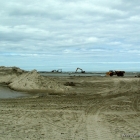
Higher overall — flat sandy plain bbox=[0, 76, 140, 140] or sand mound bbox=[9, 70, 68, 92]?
sand mound bbox=[9, 70, 68, 92]

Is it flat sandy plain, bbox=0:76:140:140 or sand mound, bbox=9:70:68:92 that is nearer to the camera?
flat sandy plain, bbox=0:76:140:140

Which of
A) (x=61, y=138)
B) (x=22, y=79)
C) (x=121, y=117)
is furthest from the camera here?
(x=22, y=79)

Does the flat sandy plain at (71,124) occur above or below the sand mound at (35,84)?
below

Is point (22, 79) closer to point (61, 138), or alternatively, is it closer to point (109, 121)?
point (109, 121)

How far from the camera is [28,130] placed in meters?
6.82

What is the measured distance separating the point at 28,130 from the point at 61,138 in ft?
4.04

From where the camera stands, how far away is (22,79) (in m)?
20.9

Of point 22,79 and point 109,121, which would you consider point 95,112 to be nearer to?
point 109,121

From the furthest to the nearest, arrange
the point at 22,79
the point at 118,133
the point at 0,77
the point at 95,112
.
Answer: the point at 0,77, the point at 22,79, the point at 95,112, the point at 118,133

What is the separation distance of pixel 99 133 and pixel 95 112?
10.9 ft

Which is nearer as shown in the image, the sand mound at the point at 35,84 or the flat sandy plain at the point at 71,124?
the flat sandy plain at the point at 71,124

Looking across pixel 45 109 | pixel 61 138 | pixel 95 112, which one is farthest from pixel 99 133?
pixel 45 109

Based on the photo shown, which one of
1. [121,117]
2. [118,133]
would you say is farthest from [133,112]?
[118,133]

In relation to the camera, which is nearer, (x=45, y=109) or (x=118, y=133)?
(x=118, y=133)
